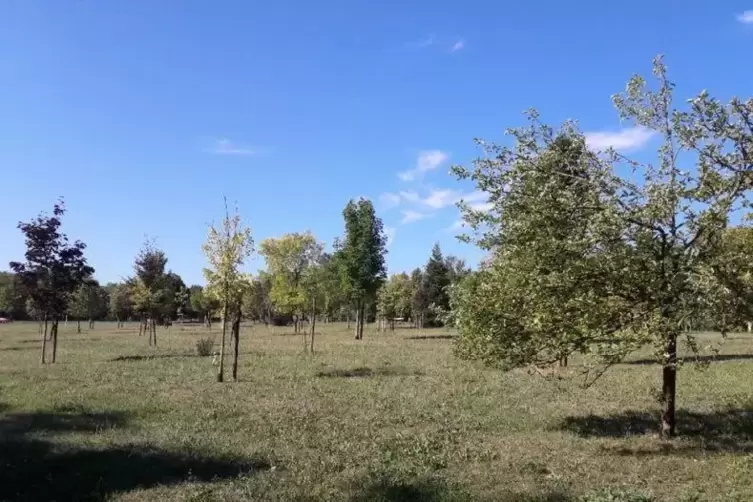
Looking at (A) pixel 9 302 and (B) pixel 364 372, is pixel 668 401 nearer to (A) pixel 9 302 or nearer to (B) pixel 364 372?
(B) pixel 364 372

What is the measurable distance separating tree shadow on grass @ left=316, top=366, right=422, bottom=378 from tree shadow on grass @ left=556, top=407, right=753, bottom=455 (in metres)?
11.2

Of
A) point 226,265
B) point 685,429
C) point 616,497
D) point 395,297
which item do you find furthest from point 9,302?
point 616,497

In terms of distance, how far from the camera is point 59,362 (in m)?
31.6

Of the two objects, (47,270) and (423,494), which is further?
(47,270)

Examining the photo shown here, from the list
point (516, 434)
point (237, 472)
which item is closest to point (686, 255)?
point (516, 434)

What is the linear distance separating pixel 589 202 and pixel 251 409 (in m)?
10.9

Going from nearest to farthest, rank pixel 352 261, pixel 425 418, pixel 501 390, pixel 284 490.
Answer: pixel 284 490, pixel 425 418, pixel 501 390, pixel 352 261

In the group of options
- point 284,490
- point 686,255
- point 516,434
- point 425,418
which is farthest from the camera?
point 425,418


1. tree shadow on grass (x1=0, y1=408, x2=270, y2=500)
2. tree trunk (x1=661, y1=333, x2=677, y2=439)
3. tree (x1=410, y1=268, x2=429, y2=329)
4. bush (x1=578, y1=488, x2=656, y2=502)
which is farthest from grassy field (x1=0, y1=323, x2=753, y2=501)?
tree (x1=410, y1=268, x2=429, y2=329)

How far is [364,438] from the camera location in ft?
46.7

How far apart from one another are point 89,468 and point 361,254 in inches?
1938

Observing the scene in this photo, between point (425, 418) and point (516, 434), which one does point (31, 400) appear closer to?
point (425, 418)

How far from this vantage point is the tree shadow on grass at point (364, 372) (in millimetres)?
26594

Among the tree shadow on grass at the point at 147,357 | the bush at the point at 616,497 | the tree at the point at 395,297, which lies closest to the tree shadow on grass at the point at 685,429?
the bush at the point at 616,497
